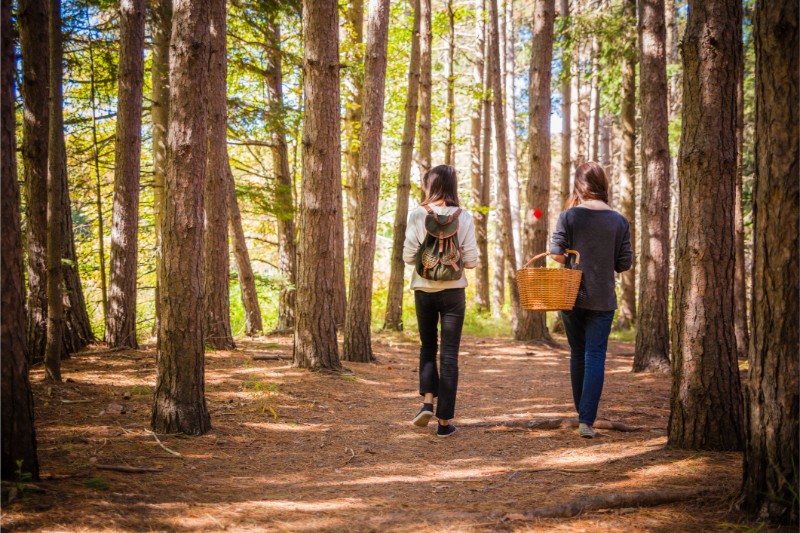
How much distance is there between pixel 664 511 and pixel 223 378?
538 cm

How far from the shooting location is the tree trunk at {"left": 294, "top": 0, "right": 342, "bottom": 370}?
7.95 m

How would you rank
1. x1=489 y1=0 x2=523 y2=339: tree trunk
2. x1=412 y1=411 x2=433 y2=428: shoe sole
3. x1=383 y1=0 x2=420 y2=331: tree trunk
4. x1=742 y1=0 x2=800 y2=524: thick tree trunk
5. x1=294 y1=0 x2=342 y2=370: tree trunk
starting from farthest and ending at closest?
1. x1=489 y1=0 x2=523 y2=339: tree trunk
2. x1=383 y1=0 x2=420 y2=331: tree trunk
3. x1=294 y1=0 x2=342 y2=370: tree trunk
4. x1=412 y1=411 x2=433 y2=428: shoe sole
5. x1=742 y1=0 x2=800 y2=524: thick tree trunk

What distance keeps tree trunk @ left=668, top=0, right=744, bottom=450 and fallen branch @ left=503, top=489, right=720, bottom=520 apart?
1204 millimetres

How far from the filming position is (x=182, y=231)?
16.9 ft

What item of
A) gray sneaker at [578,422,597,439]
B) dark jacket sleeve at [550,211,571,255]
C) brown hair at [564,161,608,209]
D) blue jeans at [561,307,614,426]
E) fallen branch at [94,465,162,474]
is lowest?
gray sneaker at [578,422,597,439]

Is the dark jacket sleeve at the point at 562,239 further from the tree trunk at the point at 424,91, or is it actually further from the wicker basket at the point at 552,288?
the tree trunk at the point at 424,91

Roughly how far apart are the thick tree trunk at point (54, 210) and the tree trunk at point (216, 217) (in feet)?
8.46

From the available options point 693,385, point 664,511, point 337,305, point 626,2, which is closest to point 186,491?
point 664,511

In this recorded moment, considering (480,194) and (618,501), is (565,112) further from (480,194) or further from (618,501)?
(618,501)

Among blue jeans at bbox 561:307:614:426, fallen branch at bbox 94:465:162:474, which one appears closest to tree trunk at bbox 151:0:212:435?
fallen branch at bbox 94:465:162:474

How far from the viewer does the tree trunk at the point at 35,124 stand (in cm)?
620

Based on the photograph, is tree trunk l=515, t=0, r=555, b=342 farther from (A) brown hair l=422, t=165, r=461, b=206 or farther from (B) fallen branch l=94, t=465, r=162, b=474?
(B) fallen branch l=94, t=465, r=162, b=474

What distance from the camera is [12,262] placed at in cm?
346

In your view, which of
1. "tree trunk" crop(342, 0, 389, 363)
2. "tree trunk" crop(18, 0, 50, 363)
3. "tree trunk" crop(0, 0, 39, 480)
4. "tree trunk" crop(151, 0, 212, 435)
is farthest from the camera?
"tree trunk" crop(342, 0, 389, 363)
